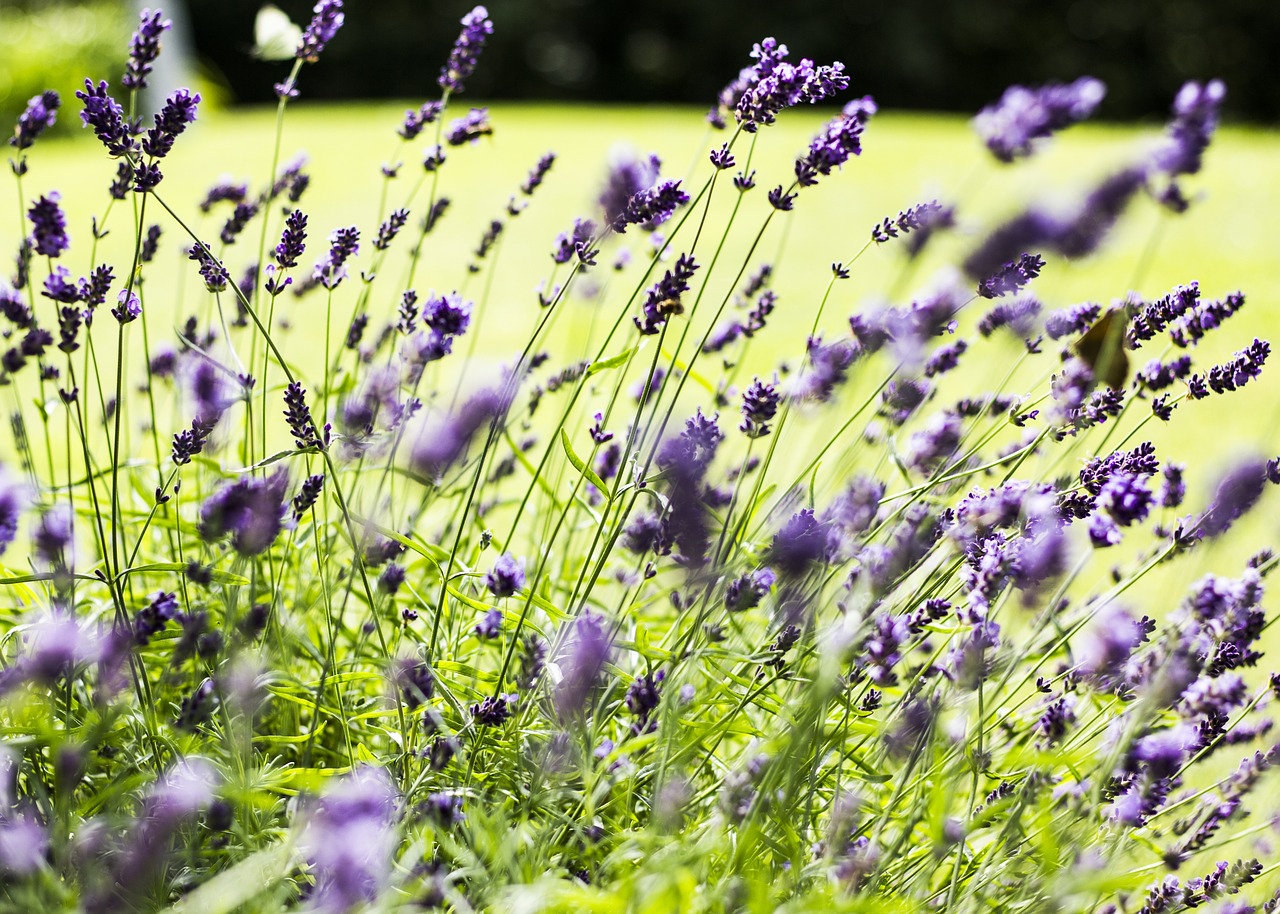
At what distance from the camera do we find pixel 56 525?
1.39 meters

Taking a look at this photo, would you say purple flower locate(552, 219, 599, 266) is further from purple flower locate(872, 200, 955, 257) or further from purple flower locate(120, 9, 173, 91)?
purple flower locate(120, 9, 173, 91)

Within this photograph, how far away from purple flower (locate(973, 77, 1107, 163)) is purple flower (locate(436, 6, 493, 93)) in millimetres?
907

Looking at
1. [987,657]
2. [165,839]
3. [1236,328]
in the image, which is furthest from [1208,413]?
[165,839]

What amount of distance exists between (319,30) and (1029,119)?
107cm

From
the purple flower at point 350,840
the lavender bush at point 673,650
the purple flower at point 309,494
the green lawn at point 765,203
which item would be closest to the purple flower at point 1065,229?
the lavender bush at point 673,650

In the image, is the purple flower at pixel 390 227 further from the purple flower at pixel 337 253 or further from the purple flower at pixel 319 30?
the purple flower at pixel 319 30

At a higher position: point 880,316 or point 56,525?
point 880,316

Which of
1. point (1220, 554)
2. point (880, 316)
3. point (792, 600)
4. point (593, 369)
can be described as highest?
point (880, 316)

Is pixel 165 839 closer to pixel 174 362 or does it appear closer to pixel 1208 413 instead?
pixel 174 362

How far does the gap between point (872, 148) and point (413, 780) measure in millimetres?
6702

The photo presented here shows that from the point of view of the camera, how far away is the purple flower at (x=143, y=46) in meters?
1.48

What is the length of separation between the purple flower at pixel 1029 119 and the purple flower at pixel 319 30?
1.01m

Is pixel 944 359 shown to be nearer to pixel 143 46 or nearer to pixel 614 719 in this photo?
pixel 614 719

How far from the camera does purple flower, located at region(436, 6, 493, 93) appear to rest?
1786 millimetres
